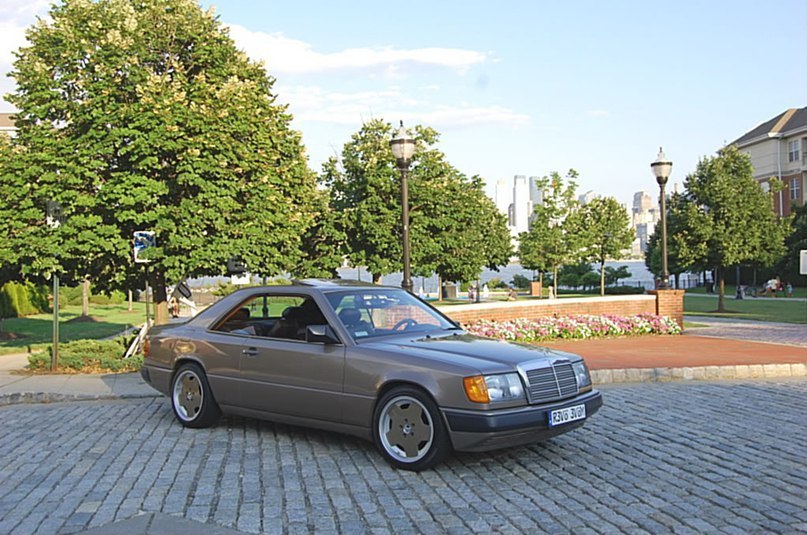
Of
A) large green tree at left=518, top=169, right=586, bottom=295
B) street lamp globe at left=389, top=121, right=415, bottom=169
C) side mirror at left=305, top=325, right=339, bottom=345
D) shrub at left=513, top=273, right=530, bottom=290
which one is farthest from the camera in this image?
shrub at left=513, top=273, right=530, bottom=290

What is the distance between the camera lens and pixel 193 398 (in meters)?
8.26

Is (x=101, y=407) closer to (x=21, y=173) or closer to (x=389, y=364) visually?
(x=389, y=364)

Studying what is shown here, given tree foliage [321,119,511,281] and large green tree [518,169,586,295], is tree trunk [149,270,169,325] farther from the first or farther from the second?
large green tree [518,169,586,295]

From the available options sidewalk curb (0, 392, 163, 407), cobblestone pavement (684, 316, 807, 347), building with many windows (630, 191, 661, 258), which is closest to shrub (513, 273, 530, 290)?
cobblestone pavement (684, 316, 807, 347)

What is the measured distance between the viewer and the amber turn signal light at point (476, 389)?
609cm

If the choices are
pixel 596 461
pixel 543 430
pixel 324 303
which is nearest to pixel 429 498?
pixel 543 430

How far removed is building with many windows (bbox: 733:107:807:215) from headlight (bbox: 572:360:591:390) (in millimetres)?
70649

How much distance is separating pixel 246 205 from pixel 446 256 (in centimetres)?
2047

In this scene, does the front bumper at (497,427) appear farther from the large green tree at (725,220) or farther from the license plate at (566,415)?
the large green tree at (725,220)

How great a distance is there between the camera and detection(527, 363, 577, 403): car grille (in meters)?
6.37

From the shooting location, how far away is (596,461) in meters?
6.59

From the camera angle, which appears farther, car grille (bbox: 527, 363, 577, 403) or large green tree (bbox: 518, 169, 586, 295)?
large green tree (bbox: 518, 169, 586, 295)

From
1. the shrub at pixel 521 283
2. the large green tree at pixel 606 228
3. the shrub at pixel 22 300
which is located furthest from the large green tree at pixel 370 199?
the shrub at pixel 521 283

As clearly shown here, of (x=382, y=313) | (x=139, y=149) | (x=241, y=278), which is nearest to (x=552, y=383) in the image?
(x=382, y=313)
